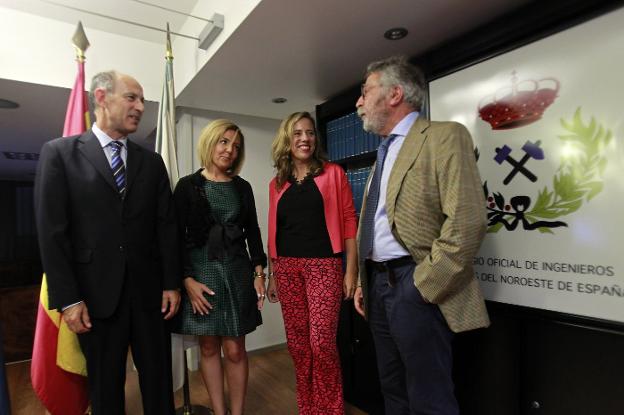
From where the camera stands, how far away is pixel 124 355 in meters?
1.39

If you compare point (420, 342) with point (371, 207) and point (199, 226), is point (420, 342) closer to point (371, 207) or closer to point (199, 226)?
point (371, 207)

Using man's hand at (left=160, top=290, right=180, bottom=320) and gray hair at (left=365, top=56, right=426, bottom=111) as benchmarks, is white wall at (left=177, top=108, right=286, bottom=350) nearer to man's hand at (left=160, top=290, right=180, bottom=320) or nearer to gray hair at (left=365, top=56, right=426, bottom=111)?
man's hand at (left=160, top=290, right=180, bottom=320)

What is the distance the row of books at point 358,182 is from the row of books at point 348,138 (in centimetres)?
11

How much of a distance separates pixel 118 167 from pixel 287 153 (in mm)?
754

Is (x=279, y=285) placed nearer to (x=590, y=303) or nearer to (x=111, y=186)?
(x=111, y=186)

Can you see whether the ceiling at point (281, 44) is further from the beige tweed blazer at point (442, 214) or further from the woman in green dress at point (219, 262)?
the beige tweed blazer at point (442, 214)

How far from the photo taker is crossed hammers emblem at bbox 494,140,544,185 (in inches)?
55.4

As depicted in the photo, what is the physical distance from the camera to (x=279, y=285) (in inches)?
70.9

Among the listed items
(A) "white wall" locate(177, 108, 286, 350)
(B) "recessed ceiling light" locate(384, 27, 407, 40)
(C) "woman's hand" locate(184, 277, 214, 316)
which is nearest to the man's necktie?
(B) "recessed ceiling light" locate(384, 27, 407, 40)

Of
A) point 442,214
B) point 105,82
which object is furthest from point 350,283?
point 105,82

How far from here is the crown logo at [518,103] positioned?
4.52ft

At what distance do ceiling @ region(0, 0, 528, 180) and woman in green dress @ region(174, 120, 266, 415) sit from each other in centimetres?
49

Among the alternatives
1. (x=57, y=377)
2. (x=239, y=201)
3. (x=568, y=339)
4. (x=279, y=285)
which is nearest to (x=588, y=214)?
(x=568, y=339)

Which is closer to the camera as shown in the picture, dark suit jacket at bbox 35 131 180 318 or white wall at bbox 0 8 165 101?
dark suit jacket at bbox 35 131 180 318
